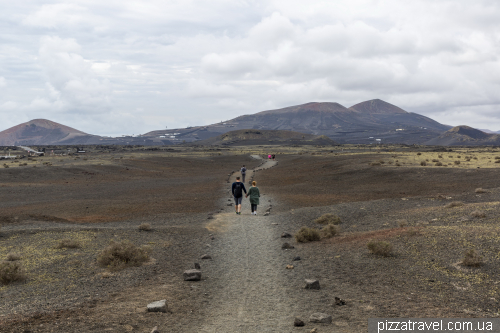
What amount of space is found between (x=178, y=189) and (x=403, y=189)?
1944 cm

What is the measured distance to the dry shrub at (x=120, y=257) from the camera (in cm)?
1169

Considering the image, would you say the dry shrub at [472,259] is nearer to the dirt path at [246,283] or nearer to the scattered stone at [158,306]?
the dirt path at [246,283]

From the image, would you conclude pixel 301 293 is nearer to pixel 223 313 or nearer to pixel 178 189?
pixel 223 313

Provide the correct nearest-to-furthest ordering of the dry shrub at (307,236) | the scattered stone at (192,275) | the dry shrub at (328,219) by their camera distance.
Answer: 1. the scattered stone at (192,275)
2. the dry shrub at (307,236)
3. the dry shrub at (328,219)

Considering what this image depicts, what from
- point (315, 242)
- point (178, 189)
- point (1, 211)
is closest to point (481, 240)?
point (315, 242)

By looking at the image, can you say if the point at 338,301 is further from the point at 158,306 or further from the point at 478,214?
the point at 478,214

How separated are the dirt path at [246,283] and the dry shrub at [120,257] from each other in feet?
6.83

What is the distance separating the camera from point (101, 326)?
7.22m

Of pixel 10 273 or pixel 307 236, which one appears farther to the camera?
pixel 307 236

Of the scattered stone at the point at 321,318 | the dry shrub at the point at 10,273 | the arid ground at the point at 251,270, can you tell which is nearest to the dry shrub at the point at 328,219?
the arid ground at the point at 251,270

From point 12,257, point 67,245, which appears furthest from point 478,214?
point 12,257

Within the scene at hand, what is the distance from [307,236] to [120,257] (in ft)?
21.8

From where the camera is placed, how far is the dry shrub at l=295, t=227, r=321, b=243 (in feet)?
48.6

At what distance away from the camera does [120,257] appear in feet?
39.2
